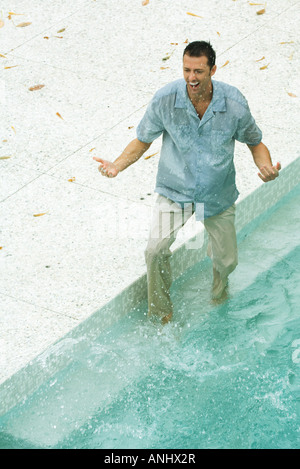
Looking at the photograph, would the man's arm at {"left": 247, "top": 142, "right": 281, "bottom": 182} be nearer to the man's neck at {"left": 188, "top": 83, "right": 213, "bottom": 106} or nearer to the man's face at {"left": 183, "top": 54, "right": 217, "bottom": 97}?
the man's neck at {"left": 188, "top": 83, "right": 213, "bottom": 106}

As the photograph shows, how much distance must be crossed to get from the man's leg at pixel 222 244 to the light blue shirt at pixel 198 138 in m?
0.10

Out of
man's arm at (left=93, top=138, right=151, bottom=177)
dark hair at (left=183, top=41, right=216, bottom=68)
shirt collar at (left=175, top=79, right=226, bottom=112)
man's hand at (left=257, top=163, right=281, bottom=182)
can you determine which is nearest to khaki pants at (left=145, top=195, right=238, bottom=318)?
man's arm at (left=93, top=138, right=151, bottom=177)

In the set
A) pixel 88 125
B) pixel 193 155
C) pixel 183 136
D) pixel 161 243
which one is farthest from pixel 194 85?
pixel 88 125

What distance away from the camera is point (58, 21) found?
8648 millimetres

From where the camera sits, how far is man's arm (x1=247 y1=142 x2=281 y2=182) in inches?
190

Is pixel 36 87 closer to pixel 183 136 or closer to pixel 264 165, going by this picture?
pixel 183 136

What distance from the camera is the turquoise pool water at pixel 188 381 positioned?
4625 mm

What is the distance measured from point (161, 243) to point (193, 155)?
0.56 m

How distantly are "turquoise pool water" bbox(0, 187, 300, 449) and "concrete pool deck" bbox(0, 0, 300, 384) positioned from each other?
0.97 ft

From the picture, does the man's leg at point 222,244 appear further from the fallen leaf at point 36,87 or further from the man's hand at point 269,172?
→ the fallen leaf at point 36,87

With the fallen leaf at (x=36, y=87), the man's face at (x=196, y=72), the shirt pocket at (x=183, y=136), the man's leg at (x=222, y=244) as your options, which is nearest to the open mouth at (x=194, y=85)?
the man's face at (x=196, y=72)
